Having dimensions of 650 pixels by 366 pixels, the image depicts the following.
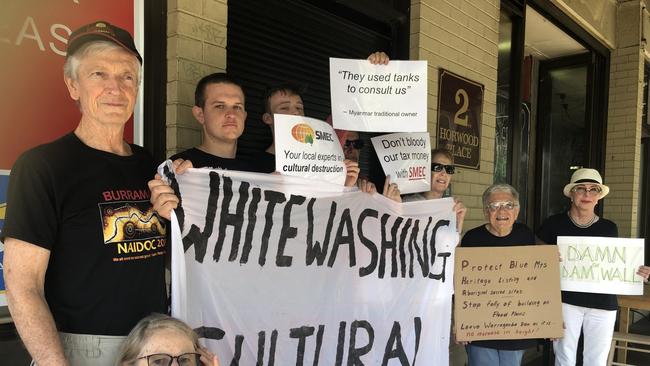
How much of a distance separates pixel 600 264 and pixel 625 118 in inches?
200

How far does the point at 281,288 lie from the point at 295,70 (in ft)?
5.28

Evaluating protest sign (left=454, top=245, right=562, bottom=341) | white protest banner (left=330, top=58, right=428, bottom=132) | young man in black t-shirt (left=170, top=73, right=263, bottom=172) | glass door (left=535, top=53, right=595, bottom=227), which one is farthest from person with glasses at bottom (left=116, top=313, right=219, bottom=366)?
glass door (left=535, top=53, right=595, bottom=227)

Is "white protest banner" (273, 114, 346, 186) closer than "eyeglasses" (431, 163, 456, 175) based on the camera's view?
Yes

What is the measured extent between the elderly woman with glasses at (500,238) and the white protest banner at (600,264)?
1.80 feet

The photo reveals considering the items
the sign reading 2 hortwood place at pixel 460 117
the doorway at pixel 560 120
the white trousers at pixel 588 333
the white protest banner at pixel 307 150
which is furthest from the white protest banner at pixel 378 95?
the doorway at pixel 560 120

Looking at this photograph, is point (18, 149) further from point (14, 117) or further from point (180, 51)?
point (180, 51)

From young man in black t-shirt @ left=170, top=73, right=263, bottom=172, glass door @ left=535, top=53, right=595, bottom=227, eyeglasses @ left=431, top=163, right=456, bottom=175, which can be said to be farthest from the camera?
glass door @ left=535, top=53, right=595, bottom=227

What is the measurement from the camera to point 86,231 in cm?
144

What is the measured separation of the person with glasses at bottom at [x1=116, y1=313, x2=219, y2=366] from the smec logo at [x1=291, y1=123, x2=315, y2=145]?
97cm

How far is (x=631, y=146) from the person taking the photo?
7.24m

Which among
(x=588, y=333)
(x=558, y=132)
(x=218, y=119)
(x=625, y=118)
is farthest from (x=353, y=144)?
(x=625, y=118)

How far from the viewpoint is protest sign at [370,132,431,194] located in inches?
110

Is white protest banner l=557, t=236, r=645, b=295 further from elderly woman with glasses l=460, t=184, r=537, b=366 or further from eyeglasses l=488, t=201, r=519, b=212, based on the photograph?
eyeglasses l=488, t=201, r=519, b=212

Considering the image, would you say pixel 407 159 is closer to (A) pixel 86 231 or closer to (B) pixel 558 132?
(A) pixel 86 231
